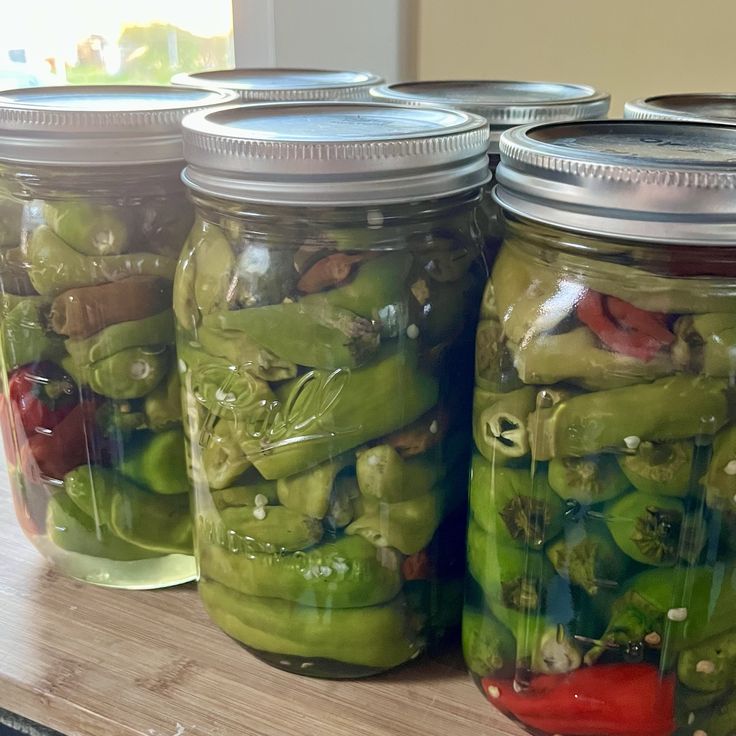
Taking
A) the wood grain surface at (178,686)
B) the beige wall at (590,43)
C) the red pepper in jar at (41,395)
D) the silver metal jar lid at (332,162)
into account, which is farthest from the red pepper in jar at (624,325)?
the beige wall at (590,43)

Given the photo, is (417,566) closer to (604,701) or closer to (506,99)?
(604,701)

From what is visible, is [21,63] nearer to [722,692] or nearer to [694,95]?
[694,95]

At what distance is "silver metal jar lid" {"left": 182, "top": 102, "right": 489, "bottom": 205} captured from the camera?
1.46 ft

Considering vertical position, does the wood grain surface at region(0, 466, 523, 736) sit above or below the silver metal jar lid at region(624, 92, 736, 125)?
below

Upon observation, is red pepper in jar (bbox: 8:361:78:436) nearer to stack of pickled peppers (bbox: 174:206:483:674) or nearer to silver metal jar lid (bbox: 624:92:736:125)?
stack of pickled peppers (bbox: 174:206:483:674)

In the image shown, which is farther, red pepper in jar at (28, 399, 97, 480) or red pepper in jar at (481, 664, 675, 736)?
red pepper in jar at (28, 399, 97, 480)

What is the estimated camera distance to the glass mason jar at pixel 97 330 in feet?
1.78

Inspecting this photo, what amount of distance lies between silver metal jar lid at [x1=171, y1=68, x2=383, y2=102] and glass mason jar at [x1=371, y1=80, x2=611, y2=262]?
3 cm

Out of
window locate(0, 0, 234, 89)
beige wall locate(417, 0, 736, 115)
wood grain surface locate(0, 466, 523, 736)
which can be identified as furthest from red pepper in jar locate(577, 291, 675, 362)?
window locate(0, 0, 234, 89)

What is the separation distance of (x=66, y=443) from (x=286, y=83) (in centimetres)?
37

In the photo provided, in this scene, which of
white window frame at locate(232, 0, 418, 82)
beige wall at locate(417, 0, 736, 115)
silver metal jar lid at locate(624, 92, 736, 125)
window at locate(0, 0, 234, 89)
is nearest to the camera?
silver metal jar lid at locate(624, 92, 736, 125)

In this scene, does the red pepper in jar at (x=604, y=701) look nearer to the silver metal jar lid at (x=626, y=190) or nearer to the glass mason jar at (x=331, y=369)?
the glass mason jar at (x=331, y=369)

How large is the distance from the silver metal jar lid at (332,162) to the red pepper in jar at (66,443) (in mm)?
193

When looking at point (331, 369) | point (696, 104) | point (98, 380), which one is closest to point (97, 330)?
point (98, 380)
